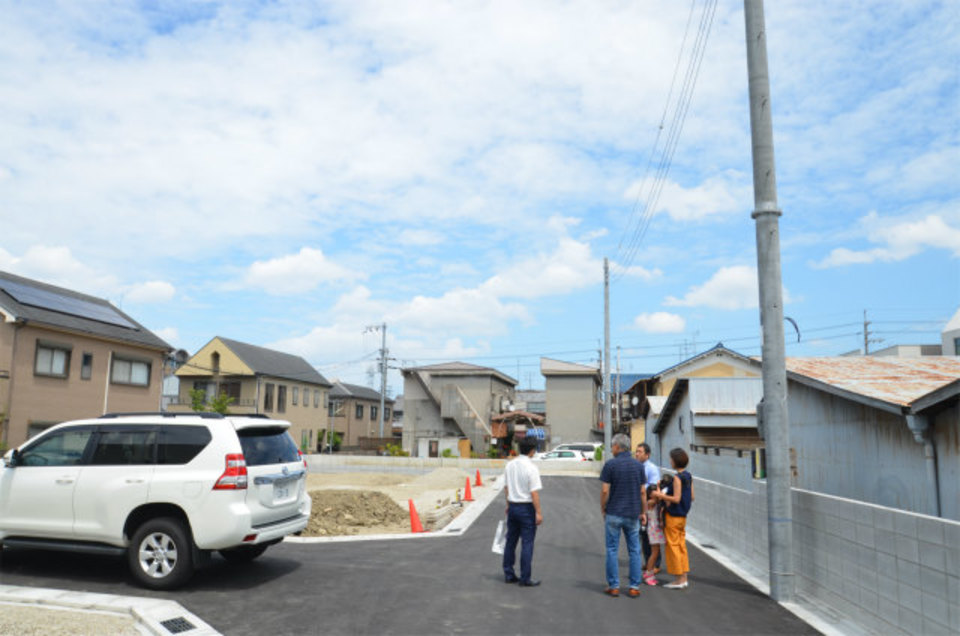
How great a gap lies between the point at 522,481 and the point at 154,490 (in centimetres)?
428

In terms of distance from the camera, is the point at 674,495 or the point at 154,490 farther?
the point at 674,495

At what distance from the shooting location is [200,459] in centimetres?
802

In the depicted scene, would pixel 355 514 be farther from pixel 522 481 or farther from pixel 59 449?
pixel 522 481

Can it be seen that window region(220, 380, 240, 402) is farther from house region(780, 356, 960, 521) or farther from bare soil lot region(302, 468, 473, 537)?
house region(780, 356, 960, 521)

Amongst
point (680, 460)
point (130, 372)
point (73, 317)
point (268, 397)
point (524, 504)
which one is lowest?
point (524, 504)

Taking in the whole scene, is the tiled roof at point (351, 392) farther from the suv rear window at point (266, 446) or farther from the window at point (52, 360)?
the suv rear window at point (266, 446)

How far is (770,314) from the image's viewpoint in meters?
8.56

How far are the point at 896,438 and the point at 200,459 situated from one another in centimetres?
894

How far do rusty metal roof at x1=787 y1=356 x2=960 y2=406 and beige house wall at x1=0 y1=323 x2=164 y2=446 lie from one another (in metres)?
26.5

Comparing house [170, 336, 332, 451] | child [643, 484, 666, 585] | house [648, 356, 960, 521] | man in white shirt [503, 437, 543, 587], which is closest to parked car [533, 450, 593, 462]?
house [170, 336, 332, 451]

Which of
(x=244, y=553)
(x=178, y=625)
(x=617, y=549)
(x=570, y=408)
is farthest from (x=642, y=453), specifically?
(x=570, y=408)

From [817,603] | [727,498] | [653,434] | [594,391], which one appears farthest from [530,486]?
[594,391]

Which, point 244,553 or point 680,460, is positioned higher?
point 680,460

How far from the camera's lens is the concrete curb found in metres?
6.38
